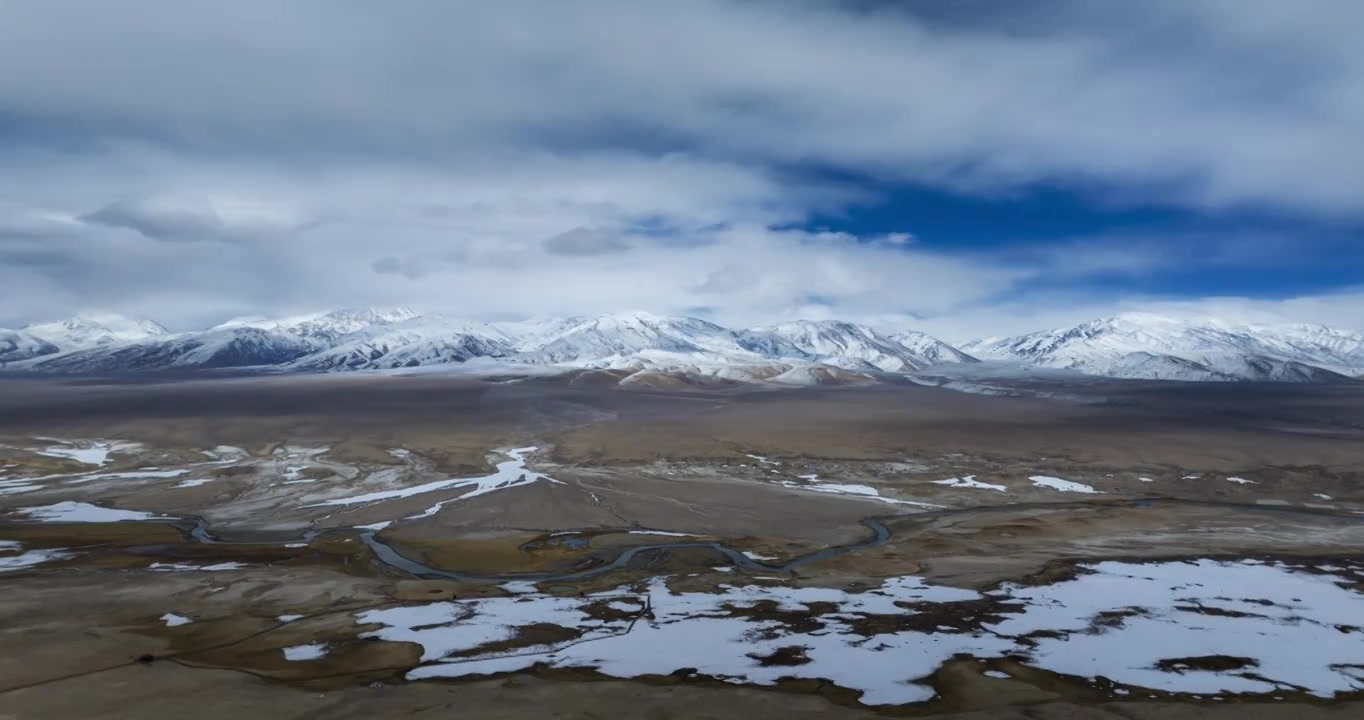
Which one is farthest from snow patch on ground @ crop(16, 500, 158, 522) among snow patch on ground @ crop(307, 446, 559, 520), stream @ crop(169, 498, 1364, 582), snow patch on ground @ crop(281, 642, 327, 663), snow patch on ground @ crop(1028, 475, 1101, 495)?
snow patch on ground @ crop(1028, 475, 1101, 495)

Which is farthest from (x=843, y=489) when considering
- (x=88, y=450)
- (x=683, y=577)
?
(x=88, y=450)

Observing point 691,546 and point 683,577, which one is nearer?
point 683,577

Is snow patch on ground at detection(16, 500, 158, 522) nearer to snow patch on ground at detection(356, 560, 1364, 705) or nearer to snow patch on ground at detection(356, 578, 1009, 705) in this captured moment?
snow patch on ground at detection(356, 560, 1364, 705)

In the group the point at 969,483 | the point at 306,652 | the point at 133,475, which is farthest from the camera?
the point at 133,475

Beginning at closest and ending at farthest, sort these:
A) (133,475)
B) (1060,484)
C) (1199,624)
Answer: (1199,624)
(1060,484)
(133,475)

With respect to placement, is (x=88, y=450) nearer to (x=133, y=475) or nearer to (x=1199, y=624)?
(x=133, y=475)

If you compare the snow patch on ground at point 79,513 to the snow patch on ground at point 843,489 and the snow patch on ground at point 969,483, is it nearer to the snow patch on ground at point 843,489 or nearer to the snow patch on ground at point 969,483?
the snow patch on ground at point 843,489

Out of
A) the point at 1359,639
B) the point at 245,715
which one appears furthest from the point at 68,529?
the point at 1359,639

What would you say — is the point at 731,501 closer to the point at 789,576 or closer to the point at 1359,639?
the point at 789,576
